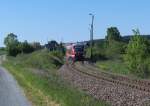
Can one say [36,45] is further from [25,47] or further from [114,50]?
[114,50]

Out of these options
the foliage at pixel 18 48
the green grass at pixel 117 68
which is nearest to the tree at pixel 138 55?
the green grass at pixel 117 68

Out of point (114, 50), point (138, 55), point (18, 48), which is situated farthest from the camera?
point (18, 48)

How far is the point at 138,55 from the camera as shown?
50.4 m

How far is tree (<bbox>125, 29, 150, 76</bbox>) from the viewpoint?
4784 centimetres

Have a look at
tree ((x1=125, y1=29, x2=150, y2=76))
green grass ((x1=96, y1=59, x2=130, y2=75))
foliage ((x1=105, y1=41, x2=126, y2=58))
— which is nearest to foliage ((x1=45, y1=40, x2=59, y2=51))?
foliage ((x1=105, y1=41, x2=126, y2=58))

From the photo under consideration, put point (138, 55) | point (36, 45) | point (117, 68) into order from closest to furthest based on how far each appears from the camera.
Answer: point (138, 55) < point (117, 68) < point (36, 45)

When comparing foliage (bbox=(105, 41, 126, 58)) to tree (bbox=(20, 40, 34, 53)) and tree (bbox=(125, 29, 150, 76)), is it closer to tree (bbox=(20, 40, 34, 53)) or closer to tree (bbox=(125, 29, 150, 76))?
tree (bbox=(125, 29, 150, 76))

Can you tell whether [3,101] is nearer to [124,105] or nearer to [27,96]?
[27,96]

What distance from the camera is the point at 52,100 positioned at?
2172cm

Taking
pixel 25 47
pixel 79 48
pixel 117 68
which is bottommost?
pixel 117 68

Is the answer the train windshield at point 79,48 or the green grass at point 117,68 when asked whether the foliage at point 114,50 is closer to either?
the train windshield at point 79,48

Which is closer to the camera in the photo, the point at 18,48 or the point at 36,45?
the point at 18,48

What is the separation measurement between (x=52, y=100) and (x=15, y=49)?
11142 cm

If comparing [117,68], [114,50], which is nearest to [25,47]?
[114,50]
